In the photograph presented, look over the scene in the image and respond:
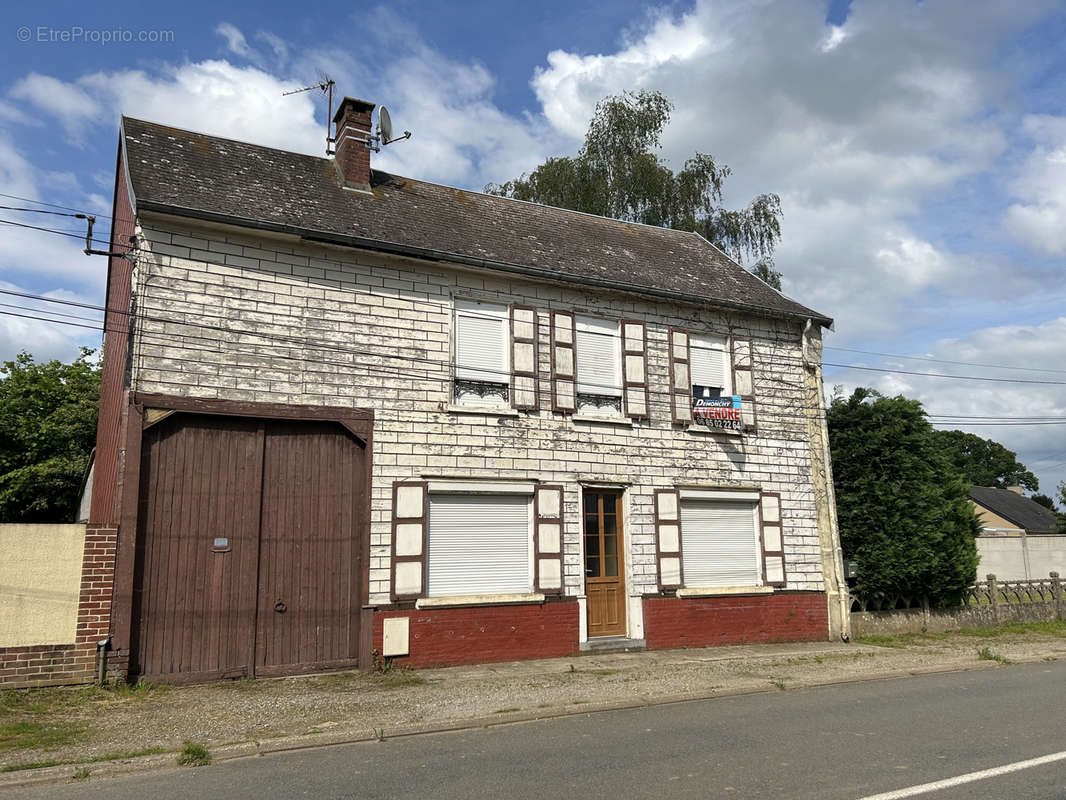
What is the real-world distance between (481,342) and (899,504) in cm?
865

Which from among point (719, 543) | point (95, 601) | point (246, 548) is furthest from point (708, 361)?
point (95, 601)

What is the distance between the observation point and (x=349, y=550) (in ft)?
36.4

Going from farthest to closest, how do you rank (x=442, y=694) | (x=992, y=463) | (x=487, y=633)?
(x=992, y=463) < (x=487, y=633) < (x=442, y=694)

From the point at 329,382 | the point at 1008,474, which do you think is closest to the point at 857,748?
the point at 329,382

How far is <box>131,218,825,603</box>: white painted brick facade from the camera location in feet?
34.8

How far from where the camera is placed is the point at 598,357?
13.6m

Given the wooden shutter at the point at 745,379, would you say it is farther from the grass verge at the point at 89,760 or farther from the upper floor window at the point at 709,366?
the grass verge at the point at 89,760

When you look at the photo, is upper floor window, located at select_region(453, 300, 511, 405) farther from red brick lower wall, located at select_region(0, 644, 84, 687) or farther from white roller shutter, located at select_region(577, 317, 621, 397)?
red brick lower wall, located at select_region(0, 644, 84, 687)

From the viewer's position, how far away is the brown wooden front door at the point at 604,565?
12859mm

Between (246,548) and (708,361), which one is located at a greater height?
(708,361)

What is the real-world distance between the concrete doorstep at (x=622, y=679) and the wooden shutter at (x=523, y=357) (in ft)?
13.2

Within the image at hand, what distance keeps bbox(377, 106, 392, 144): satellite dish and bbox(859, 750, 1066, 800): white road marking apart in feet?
42.7

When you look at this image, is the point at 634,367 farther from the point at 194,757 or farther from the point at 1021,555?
the point at 1021,555

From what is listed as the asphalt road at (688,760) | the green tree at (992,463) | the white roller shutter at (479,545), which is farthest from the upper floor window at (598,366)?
the green tree at (992,463)
